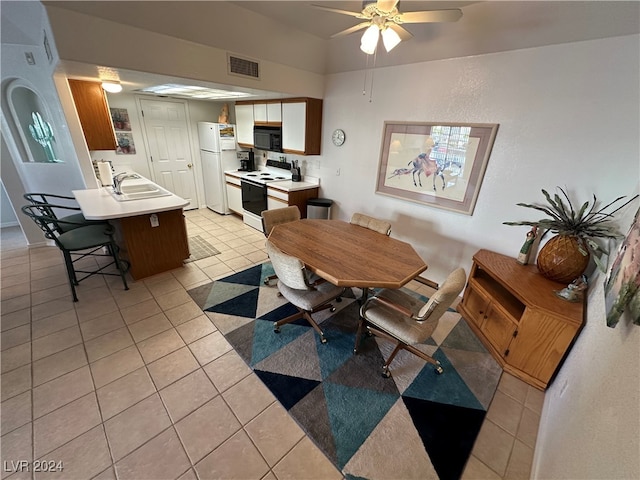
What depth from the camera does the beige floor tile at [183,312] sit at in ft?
7.99

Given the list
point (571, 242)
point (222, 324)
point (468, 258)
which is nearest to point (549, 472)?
point (571, 242)

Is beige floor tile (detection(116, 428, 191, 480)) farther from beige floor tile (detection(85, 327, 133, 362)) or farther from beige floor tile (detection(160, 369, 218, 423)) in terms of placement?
beige floor tile (detection(85, 327, 133, 362))

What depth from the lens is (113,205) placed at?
2764 mm

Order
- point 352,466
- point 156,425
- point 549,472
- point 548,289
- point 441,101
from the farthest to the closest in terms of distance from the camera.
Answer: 1. point 441,101
2. point 548,289
3. point 156,425
4. point 352,466
5. point 549,472

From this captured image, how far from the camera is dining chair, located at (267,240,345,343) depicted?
1.92 metres

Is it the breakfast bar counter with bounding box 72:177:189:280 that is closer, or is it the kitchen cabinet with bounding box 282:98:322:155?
the breakfast bar counter with bounding box 72:177:189:280

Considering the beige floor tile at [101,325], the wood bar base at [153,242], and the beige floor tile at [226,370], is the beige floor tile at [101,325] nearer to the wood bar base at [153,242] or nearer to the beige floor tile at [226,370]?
the wood bar base at [153,242]

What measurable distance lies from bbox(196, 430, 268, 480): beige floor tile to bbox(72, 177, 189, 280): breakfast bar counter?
227 cm

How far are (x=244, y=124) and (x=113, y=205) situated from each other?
9.51ft

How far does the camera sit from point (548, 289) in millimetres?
2037

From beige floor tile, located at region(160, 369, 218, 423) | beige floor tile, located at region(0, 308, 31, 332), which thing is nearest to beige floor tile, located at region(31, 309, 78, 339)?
beige floor tile, located at region(0, 308, 31, 332)

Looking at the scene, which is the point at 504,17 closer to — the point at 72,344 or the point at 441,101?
the point at 441,101

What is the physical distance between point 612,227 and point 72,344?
14.2 ft

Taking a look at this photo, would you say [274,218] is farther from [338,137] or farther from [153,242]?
[338,137]
